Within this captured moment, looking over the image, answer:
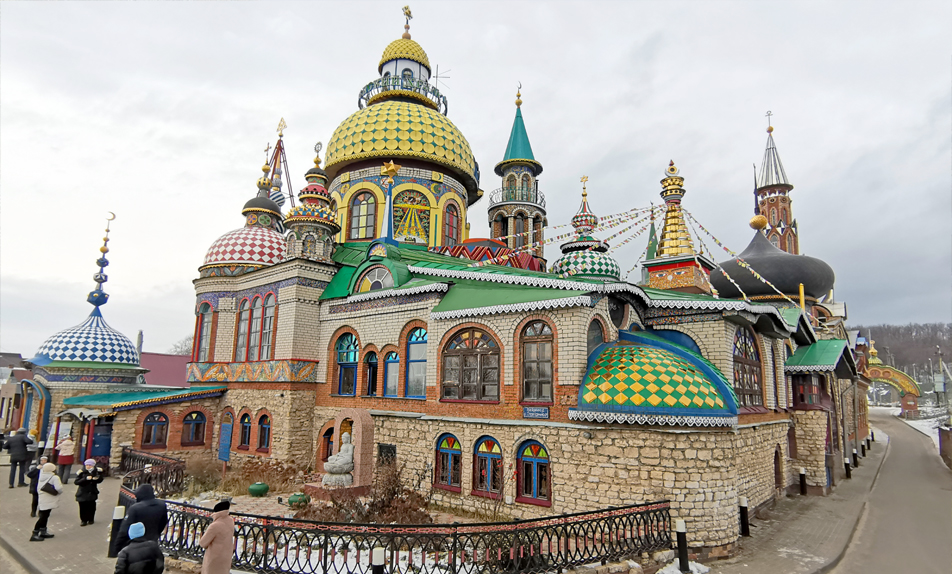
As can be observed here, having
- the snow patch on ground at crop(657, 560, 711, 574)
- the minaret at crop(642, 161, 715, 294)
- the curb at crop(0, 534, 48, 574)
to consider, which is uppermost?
the minaret at crop(642, 161, 715, 294)

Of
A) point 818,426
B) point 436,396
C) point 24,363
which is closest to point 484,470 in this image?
point 436,396

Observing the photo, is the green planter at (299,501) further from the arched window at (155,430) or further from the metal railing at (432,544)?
the arched window at (155,430)

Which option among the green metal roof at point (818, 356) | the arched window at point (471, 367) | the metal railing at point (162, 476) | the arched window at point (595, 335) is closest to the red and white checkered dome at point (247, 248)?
the metal railing at point (162, 476)

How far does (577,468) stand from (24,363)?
73.3ft

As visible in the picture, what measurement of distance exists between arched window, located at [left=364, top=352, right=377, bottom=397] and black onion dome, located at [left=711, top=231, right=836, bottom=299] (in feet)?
53.6

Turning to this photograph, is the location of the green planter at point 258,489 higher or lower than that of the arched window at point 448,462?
Result: lower

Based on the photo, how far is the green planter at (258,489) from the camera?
45.2 ft

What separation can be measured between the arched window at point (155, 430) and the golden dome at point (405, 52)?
1675 centimetres

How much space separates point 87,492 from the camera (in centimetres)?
1105

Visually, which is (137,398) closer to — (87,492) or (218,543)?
(87,492)

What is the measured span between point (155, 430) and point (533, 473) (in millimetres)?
12735

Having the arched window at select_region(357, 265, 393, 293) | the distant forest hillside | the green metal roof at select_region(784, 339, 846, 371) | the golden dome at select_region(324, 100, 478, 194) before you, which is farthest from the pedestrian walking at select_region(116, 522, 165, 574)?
the distant forest hillside

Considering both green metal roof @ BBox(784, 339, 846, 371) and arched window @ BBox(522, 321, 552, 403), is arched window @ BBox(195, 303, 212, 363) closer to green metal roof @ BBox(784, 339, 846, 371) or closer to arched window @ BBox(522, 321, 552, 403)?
arched window @ BBox(522, 321, 552, 403)

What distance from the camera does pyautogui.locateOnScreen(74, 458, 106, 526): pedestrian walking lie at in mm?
10961
